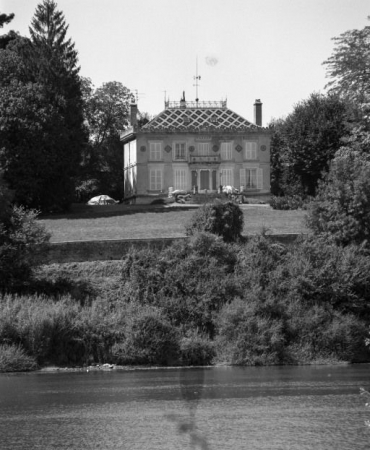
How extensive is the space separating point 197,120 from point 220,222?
117ft

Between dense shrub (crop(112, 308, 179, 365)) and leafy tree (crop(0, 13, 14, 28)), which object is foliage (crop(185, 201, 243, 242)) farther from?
leafy tree (crop(0, 13, 14, 28))

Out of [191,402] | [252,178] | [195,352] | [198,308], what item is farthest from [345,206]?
A: [252,178]

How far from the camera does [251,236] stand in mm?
61906

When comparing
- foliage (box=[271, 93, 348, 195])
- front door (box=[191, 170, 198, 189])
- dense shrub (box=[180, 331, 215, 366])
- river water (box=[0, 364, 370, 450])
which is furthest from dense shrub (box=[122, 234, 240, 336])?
front door (box=[191, 170, 198, 189])

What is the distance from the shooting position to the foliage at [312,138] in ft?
299

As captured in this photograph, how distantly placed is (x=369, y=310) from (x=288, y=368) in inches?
281

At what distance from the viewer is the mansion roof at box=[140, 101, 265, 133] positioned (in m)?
94.8

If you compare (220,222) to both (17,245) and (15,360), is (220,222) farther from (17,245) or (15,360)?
(15,360)

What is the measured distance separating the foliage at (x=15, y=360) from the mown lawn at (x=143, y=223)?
1425 centimetres

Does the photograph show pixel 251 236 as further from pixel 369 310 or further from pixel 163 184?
pixel 163 184

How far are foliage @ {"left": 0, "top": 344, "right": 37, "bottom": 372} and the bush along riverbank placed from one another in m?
0.04

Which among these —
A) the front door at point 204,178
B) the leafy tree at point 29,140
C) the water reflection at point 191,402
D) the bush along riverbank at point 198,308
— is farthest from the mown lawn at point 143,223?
the water reflection at point 191,402

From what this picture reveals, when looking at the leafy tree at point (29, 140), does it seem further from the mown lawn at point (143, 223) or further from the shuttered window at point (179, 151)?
the shuttered window at point (179, 151)

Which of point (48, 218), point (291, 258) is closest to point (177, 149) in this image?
point (48, 218)
